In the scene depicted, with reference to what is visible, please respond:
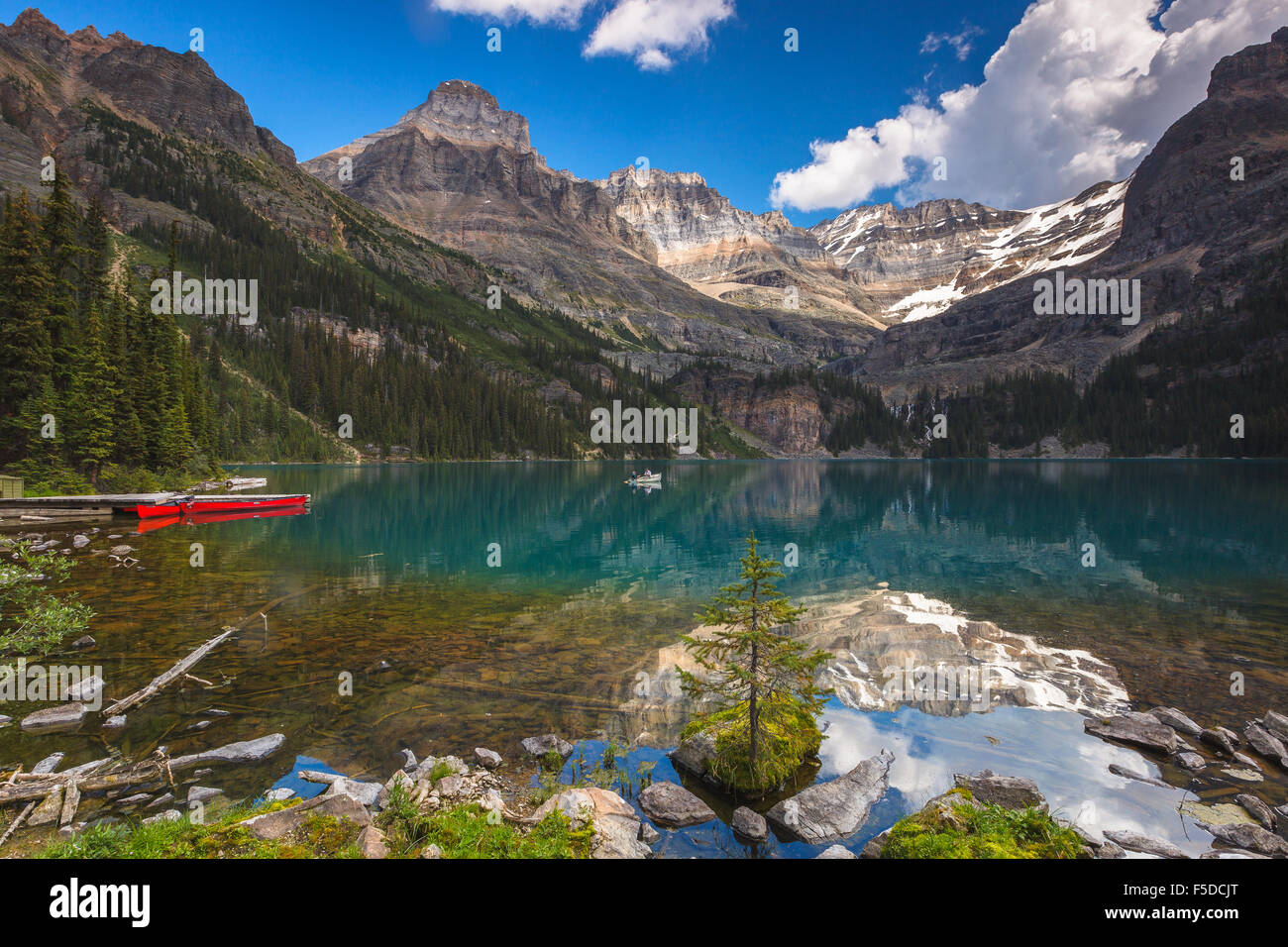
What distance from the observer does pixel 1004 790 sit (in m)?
11.4

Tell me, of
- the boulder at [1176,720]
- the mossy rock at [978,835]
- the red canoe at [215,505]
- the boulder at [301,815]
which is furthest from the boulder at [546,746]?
the red canoe at [215,505]

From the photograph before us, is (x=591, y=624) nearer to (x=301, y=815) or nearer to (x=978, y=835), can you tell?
(x=301, y=815)

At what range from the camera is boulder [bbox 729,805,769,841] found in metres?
10.8

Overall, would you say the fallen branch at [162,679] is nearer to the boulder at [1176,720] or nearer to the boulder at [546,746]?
the boulder at [546,746]

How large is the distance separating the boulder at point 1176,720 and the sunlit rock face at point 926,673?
1.11 metres

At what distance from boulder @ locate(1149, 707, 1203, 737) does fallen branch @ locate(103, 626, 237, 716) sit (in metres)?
27.4

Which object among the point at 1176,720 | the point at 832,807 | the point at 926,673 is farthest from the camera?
the point at 926,673

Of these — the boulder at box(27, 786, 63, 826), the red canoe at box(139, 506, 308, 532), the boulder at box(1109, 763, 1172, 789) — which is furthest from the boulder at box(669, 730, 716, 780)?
the red canoe at box(139, 506, 308, 532)

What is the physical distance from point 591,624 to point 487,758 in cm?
1153

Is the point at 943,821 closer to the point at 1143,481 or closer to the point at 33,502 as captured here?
the point at 33,502

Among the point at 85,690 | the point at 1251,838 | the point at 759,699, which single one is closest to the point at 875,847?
the point at 759,699

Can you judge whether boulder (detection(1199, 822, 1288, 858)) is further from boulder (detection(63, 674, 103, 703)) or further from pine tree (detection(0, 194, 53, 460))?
pine tree (detection(0, 194, 53, 460))

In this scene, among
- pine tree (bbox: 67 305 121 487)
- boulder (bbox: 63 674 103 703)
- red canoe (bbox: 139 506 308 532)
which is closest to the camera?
boulder (bbox: 63 674 103 703)

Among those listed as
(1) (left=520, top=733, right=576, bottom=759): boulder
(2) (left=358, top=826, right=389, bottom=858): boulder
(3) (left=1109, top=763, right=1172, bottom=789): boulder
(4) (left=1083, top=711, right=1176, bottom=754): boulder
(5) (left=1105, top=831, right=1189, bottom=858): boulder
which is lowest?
(3) (left=1109, top=763, right=1172, bottom=789): boulder
